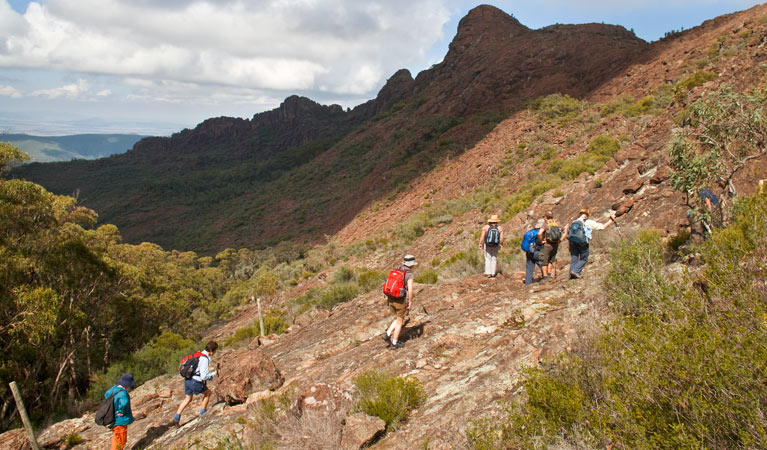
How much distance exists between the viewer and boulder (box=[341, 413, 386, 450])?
369cm

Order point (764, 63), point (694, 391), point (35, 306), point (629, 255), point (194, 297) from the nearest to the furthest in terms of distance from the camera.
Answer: point (694, 391) < point (629, 255) < point (35, 306) < point (764, 63) < point (194, 297)

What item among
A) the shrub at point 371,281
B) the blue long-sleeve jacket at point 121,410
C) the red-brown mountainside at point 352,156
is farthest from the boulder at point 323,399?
the red-brown mountainside at point 352,156

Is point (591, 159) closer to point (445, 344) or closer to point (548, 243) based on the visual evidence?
point (548, 243)

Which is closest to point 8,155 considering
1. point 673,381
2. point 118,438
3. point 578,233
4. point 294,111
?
point 118,438

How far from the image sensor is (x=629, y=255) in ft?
16.1

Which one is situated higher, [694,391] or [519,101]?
[519,101]

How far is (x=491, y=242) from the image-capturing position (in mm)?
8125

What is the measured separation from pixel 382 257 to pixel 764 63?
14.5 m

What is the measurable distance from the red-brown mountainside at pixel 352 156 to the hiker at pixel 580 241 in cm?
1736

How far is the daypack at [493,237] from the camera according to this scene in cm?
805

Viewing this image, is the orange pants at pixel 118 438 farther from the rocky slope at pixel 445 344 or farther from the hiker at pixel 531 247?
the hiker at pixel 531 247

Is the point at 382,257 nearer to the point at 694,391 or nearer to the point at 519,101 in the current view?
the point at 694,391

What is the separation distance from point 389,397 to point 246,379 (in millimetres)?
3083

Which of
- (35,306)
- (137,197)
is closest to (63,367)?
(35,306)
